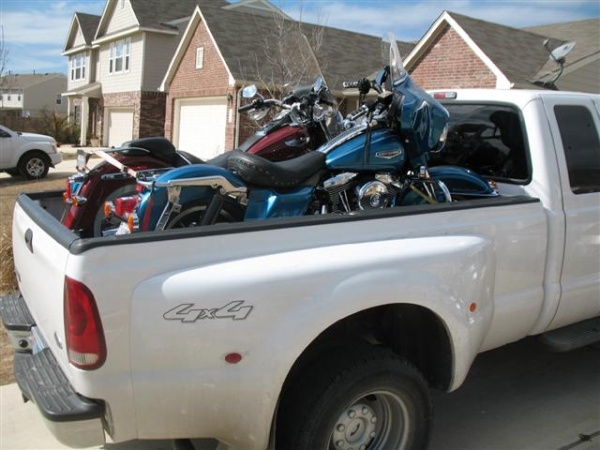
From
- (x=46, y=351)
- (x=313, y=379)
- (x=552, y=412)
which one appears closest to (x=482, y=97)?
(x=552, y=412)

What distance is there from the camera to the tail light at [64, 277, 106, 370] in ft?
7.20

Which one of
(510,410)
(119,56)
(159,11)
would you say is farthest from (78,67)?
(510,410)

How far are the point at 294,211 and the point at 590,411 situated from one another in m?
2.36

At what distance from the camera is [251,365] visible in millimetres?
2383

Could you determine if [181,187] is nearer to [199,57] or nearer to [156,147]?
[156,147]

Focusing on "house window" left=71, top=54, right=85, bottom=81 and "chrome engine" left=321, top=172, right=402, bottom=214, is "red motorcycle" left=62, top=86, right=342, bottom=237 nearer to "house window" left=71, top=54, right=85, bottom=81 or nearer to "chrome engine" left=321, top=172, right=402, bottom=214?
"chrome engine" left=321, top=172, right=402, bottom=214

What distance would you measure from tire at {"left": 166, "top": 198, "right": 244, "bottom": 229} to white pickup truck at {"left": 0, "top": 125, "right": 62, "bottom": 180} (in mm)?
13557

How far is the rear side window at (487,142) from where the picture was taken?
12.9 feet

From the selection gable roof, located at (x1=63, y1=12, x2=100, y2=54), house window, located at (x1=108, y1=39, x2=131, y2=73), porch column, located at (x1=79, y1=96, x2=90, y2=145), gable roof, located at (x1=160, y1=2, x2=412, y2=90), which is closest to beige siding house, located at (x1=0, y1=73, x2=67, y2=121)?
gable roof, located at (x1=63, y1=12, x2=100, y2=54)

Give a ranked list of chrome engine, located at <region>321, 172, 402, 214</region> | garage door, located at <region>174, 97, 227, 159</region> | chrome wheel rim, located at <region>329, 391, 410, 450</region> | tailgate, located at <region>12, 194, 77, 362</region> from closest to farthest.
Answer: tailgate, located at <region>12, 194, 77, 362</region> → chrome wheel rim, located at <region>329, 391, 410, 450</region> → chrome engine, located at <region>321, 172, 402, 214</region> → garage door, located at <region>174, 97, 227, 159</region>

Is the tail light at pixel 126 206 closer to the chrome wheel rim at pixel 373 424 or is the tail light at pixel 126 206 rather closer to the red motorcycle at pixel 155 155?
the red motorcycle at pixel 155 155

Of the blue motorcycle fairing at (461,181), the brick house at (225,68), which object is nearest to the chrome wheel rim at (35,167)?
the brick house at (225,68)

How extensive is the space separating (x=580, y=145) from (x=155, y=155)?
2.80 m

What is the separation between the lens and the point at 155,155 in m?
3.96
